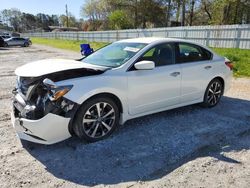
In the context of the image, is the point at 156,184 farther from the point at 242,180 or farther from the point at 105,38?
the point at 105,38

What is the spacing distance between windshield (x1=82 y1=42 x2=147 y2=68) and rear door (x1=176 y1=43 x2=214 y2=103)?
0.92 m

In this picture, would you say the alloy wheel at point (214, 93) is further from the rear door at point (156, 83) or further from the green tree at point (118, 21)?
the green tree at point (118, 21)

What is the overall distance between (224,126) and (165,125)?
1.06m

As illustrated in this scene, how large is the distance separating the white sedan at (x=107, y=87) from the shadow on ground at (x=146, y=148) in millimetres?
257

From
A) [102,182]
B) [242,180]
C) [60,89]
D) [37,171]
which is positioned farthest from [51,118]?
[242,180]

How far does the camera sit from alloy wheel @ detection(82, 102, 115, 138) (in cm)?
402

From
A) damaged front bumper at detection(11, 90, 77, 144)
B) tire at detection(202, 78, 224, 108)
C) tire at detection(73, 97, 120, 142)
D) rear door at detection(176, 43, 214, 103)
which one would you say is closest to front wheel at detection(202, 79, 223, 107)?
tire at detection(202, 78, 224, 108)

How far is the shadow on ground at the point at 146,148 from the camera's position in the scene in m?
3.37

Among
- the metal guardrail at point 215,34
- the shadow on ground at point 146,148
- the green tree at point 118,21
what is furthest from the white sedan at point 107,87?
the green tree at point 118,21

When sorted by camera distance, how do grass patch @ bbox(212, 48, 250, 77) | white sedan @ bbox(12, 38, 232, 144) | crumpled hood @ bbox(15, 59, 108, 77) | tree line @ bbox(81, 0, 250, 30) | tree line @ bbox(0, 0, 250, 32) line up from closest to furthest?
white sedan @ bbox(12, 38, 232, 144)
crumpled hood @ bbox(15, 59, 108, 77)
grass patch @ bbox(212, 48, 250, 77)
tree line @ bbox(0, 0, 250, 32)
tree line @ bbox(81, 0, 250, 30)

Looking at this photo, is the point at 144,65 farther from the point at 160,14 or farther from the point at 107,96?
the point at 160,14

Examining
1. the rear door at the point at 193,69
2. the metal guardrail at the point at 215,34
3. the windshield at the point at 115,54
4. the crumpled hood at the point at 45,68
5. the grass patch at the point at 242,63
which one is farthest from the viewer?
the metal guardrail at the point at 215,34

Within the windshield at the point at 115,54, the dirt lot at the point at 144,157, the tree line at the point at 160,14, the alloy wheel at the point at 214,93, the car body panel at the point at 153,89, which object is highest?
the tree line at the point at 160,14

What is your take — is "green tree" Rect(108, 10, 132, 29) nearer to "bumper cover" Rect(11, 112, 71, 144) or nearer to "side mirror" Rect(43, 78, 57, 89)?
"side mirror" Rect(43, 78, 57, 89)
